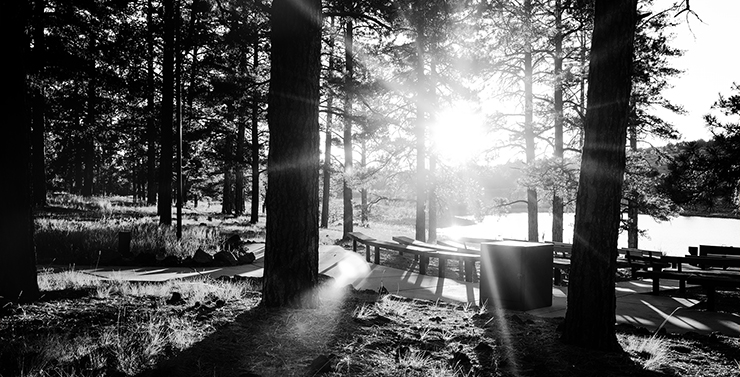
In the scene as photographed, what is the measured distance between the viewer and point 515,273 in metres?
6.63

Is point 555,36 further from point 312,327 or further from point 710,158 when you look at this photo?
point 312,327

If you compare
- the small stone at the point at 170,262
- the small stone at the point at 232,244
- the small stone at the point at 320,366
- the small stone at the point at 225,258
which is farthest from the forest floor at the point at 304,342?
the small stone at the point at 232,244

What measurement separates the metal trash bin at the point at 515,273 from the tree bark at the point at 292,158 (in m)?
2.49

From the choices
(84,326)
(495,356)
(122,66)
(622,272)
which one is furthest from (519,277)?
(122,66)

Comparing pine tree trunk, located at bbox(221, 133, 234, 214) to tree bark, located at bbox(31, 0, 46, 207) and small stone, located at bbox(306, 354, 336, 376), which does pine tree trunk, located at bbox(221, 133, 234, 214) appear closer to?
tree bark, located at bbox(31, 0, 46, 207)

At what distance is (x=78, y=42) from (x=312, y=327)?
19503mm

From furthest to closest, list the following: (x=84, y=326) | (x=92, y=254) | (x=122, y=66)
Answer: (x=122, y=66) < (x=92, y=254) < (x=84, y=326)

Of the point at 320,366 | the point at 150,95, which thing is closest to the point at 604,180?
the point at 320,366

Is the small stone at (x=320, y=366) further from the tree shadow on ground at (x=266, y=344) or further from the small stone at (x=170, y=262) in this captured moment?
the small stone at (x=170, y=262)

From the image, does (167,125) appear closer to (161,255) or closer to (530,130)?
(161,255)

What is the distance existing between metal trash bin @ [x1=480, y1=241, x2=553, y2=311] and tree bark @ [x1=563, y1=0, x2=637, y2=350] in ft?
5.67

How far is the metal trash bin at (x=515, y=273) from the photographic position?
6.55 metres

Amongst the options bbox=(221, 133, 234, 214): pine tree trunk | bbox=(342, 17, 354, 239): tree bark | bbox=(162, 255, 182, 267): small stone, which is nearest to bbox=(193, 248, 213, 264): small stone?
bbox=(162, 255, 182, 267): small stone

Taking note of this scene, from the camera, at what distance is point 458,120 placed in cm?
1838
